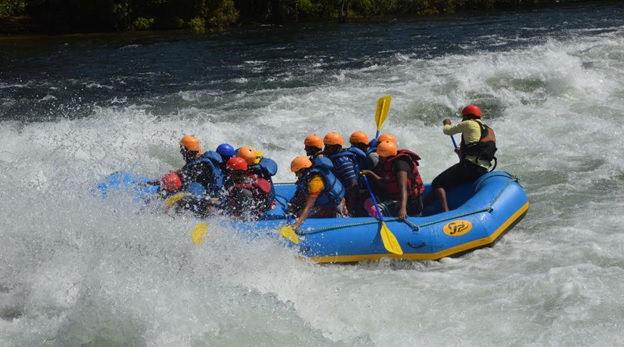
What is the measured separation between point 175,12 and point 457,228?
75.6 feet

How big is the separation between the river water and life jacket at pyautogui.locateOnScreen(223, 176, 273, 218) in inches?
15.4

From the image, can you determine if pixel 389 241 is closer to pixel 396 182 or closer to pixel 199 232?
pixel 396 182

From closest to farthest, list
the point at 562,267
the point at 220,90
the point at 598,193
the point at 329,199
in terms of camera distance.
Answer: the point at 562,267 < the point at 329,199 < the point at 598,193 < the point at 220,90

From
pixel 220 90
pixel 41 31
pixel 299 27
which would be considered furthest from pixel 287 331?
pixel 41 31

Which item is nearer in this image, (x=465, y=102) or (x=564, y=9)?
(x=465, y=102)

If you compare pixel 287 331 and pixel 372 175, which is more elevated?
pixel 372 175

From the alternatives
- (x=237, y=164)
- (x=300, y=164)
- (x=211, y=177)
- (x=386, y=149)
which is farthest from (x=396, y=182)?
(x=211, y=177)

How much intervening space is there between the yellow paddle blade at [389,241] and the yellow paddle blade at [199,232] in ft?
5.35

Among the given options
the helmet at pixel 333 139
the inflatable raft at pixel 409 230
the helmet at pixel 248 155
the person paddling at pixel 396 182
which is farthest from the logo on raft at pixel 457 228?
the helmet at pixel 248 155

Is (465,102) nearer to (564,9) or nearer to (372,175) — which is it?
(372,175)

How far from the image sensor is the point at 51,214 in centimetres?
605

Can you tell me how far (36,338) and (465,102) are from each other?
9.49 m

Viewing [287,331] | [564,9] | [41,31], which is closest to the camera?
[287,331]

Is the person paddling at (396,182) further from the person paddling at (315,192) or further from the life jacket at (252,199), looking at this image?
the life jacket at (252,199)
